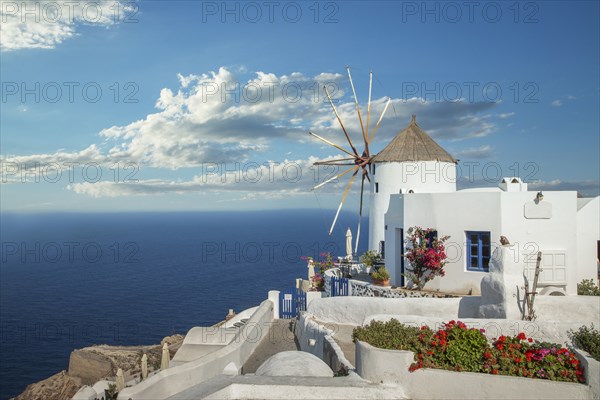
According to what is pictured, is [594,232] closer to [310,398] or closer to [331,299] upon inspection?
[331,299]

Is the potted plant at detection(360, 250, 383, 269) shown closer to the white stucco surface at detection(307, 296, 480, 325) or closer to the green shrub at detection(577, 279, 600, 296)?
the white stucco surface at detection(307, 296, 480, 325)

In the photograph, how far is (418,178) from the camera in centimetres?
2745

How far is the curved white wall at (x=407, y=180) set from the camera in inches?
1078

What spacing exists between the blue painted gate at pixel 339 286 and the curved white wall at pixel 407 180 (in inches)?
214

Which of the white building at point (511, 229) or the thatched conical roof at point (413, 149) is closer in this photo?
the white building at point (511, 229)

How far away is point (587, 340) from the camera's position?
884 centimetres

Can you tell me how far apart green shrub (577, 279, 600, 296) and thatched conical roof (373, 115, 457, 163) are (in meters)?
11.5

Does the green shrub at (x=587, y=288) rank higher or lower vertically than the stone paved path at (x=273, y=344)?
higher

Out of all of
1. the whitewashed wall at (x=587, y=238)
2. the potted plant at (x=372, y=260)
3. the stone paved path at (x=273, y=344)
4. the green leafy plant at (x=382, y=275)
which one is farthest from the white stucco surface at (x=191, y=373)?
the whitewashed wall at (x=587, y=238)

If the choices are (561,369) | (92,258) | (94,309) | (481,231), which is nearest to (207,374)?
(561,369)

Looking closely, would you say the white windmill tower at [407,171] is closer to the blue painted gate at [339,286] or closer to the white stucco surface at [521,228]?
the blue painted gate at [339,286]

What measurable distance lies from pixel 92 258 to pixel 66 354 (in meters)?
79.2

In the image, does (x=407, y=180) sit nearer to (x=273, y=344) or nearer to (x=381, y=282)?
(x=381, y=282)

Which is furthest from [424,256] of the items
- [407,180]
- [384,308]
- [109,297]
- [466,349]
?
[109,297]
